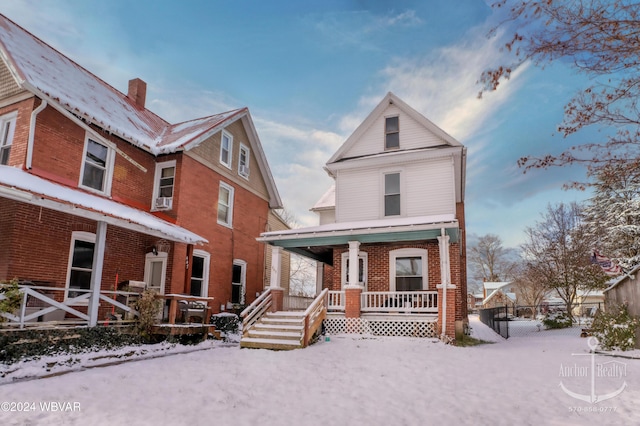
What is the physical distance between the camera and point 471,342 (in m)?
12.9

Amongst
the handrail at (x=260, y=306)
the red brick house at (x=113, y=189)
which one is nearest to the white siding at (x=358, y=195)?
the handrail at (x=260, y=306)

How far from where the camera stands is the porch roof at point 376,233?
12.5 metres

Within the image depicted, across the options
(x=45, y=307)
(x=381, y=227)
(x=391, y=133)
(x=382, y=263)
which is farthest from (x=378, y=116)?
(x=45, y=307)

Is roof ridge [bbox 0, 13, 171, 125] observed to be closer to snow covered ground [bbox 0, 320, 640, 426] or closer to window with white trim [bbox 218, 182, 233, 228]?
window with white trim [bbox 218, 182, 233, 228]

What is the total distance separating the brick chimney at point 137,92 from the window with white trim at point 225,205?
18.3ft

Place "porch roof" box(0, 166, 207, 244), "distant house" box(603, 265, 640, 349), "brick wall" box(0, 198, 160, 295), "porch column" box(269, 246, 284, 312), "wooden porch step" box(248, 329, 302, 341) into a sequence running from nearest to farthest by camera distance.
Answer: "porch roof" box(0, 166, 207, 244)
"brick wall" box(0, 198, 160, 295)
"distant house" box(603, 265, 640, 349)
"wooden porch step" box(248, 329, 302, 341)
"porch column" box(269, 246, 284, 312)

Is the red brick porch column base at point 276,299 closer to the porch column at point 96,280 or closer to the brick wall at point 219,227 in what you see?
the brick wall at point 219,227

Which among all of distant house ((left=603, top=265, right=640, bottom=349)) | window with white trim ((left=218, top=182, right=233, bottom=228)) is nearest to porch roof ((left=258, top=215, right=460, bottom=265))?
window with white trim ((left=218, top=182, right=233, bottom=228))

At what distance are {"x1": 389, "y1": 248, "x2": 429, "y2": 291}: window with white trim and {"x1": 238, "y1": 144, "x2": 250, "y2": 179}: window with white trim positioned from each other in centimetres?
850

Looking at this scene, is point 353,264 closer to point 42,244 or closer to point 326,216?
point 326,216

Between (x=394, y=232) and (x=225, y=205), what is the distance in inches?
332

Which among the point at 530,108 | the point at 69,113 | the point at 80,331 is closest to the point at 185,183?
the point at 69,113

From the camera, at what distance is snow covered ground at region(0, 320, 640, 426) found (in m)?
4.86

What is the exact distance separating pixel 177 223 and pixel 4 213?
5211mm
